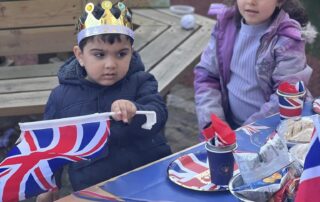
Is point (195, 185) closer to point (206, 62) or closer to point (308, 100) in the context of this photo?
point (308, 100)

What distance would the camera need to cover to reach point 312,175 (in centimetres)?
186

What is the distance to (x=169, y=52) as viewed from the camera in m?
4.86

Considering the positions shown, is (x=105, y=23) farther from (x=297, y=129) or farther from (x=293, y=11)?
(x=293, y=11)

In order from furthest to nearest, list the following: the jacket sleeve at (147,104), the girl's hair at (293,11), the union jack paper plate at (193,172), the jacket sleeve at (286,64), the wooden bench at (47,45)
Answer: the wooden bench at (47,45)
the girl's hair at (293,11)
the jacket sleeve at (286,64)
the jacket sleeve at (147,104)
the union jack paper plate at (193,172)

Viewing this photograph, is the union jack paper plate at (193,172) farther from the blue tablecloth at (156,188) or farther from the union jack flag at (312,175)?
the union jack flag at (312,175)

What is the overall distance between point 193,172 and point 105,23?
70 centimetres

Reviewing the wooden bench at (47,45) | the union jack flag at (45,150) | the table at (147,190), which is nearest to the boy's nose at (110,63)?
the union jack flag at (45,150)

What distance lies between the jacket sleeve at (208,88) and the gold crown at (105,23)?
877 millimetres

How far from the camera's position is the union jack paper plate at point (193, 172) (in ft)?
7.82

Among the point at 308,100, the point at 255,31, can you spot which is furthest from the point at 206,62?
the point at 308,100

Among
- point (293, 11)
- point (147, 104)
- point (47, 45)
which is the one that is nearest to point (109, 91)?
point (147, 104)

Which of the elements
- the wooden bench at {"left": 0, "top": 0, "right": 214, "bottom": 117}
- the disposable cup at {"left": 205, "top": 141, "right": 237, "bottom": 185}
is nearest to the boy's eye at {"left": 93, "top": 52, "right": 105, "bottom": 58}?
the disposable cup at {"left": 205, "top": 141, "right": 237, "bottom": 185}

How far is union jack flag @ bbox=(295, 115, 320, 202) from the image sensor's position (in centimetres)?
185

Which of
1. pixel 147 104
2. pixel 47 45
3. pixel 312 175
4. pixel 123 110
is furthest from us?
pixel 47 45
